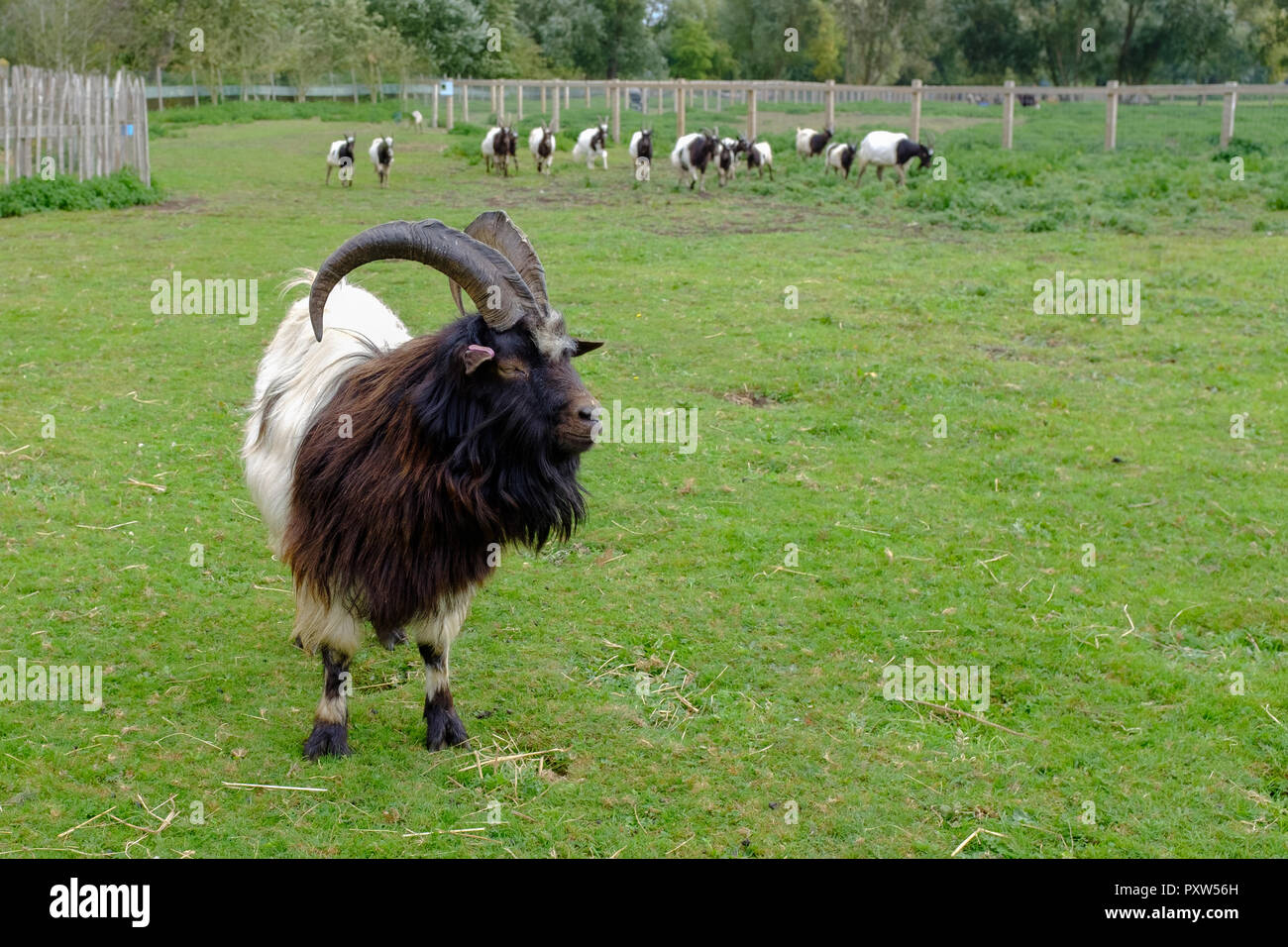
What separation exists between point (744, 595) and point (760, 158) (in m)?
21.3

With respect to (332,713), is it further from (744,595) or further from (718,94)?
(718,94)

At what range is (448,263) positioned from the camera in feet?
14.3

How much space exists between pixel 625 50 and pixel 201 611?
55.3 metres

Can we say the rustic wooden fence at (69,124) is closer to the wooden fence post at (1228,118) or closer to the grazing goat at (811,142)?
the grazing goat at (811,142)

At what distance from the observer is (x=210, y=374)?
9.78m

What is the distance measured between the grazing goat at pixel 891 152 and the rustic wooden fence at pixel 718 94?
285 cm

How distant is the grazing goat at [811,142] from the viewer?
2784 centimetres

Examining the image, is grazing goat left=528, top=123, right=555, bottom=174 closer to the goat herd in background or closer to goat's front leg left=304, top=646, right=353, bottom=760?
the goat herd in background

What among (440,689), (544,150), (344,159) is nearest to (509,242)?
(440,689)

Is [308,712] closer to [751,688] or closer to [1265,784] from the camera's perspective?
[751,688]

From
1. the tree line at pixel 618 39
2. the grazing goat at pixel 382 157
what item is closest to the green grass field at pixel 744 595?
the grazing goat at pixel 382 157

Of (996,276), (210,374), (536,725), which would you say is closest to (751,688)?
(536,725)

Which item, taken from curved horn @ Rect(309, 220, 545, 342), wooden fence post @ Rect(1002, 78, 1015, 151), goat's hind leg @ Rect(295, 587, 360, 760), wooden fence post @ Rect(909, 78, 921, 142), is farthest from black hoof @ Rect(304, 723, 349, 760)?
wooden fence post @ Rect(909, 78, 921, 142)

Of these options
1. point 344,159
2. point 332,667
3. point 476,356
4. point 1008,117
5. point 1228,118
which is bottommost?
point 332,667
